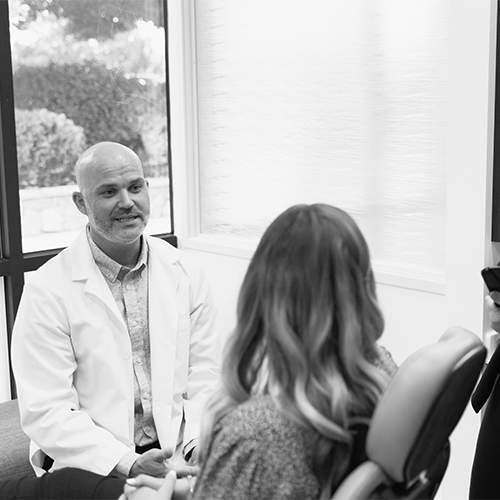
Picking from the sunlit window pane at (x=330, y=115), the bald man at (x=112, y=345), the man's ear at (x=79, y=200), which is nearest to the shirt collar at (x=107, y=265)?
the bald man at (x=112, y=345)

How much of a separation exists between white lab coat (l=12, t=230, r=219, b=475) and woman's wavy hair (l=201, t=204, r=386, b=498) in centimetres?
85

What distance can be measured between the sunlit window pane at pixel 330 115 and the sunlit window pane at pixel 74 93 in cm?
27

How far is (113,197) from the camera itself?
211 centimetres

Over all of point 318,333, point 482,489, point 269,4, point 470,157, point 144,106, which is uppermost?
point 269,4

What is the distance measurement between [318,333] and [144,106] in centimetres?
272

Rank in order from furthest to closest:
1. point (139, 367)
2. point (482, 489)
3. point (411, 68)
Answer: point (411, 68) < point (139, 367) < point (482, 489)

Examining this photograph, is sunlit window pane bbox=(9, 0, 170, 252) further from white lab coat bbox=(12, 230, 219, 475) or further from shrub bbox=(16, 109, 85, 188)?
white lab coat bbox=(12, 230, 219, 475)

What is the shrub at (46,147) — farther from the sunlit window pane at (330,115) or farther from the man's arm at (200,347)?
the man's arm at (200,347)

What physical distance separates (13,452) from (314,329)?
5.21ft

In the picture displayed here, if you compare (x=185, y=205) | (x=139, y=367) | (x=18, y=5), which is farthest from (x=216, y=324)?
(x=18, y=5)

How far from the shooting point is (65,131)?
3.38 meters

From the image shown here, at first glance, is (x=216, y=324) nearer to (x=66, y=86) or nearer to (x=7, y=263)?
(x=7, y=263)

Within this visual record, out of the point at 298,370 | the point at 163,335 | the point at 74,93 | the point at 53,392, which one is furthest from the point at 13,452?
the point at 74,93

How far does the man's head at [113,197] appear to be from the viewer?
2082 millimetres
